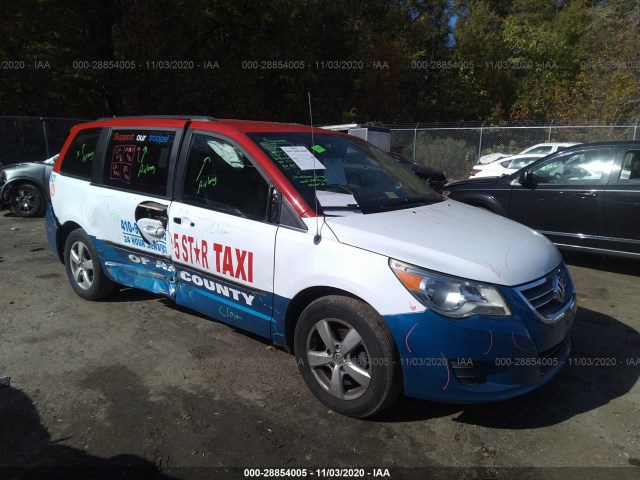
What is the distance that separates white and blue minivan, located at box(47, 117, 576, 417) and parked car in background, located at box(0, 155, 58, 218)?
663cm

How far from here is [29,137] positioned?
14055 mm

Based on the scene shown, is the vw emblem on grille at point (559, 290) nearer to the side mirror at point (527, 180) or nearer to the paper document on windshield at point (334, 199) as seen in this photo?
the paper document on windshield at point (334, 199)

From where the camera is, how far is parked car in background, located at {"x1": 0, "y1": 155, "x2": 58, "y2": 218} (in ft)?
33.4

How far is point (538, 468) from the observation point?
2.66 m

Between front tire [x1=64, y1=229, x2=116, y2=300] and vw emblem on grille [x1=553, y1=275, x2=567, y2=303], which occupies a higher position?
vw emblem on grille [x1=553, y1=275, x2=567, y2=303]

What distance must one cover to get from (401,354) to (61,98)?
1930 cm

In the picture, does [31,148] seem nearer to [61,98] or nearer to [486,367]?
[61,98]

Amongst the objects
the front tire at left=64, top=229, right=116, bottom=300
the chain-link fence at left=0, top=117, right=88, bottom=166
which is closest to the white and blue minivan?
the front tire at left=64, top=229, right=116, bottom=300

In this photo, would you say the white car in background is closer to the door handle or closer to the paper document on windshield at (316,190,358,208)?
the paper document on windshield at (316,190,358,208)

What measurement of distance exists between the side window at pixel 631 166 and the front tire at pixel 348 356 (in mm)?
4645

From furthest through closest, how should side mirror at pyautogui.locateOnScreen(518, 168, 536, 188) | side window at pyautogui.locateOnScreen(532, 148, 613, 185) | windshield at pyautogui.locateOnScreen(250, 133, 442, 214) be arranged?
side mirror at pyautogui.locateOnScreen(518, 168, 536, 188)
side window at pyautogui.locateOnScreen(532, 148, 613, 185)
windshield at pyautogui.locateOnScreen(250, 133, 442, 214)

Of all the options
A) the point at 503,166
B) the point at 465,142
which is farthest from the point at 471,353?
the point at 465,142

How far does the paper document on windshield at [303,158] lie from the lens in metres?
3.47

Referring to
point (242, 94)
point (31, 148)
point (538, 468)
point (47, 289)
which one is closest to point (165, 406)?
point (538, 468)
